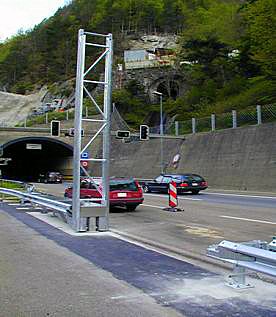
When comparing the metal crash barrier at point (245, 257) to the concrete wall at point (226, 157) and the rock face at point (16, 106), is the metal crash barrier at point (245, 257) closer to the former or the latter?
the concrete wall at point (226, 157)

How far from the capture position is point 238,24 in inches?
2333

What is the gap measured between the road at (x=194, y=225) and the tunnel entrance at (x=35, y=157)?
41542 millimetres

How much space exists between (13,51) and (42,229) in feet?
423

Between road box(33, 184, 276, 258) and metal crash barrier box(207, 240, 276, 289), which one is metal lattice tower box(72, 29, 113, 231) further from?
metal crash barrier box(207, 240, 276, 289)

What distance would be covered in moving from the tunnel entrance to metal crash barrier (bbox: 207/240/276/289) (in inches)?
2082

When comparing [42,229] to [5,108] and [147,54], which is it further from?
[5,108]

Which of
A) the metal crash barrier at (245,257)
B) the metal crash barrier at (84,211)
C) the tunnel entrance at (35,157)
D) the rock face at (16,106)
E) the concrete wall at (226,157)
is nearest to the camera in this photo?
the metal crash barrier at (245,257)

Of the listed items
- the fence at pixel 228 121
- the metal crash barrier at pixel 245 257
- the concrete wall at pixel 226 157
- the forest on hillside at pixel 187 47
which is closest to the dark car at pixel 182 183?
the concrete wall at pixel 226 157

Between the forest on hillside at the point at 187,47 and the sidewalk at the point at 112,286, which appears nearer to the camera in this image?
the sidewalk at the point at 112,286

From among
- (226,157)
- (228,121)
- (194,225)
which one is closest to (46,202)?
(194,225)

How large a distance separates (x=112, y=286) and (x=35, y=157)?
78592 millimetres

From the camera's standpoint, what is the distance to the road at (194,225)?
450 inches

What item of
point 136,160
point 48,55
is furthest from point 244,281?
point 48,55

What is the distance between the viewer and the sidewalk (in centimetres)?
590
